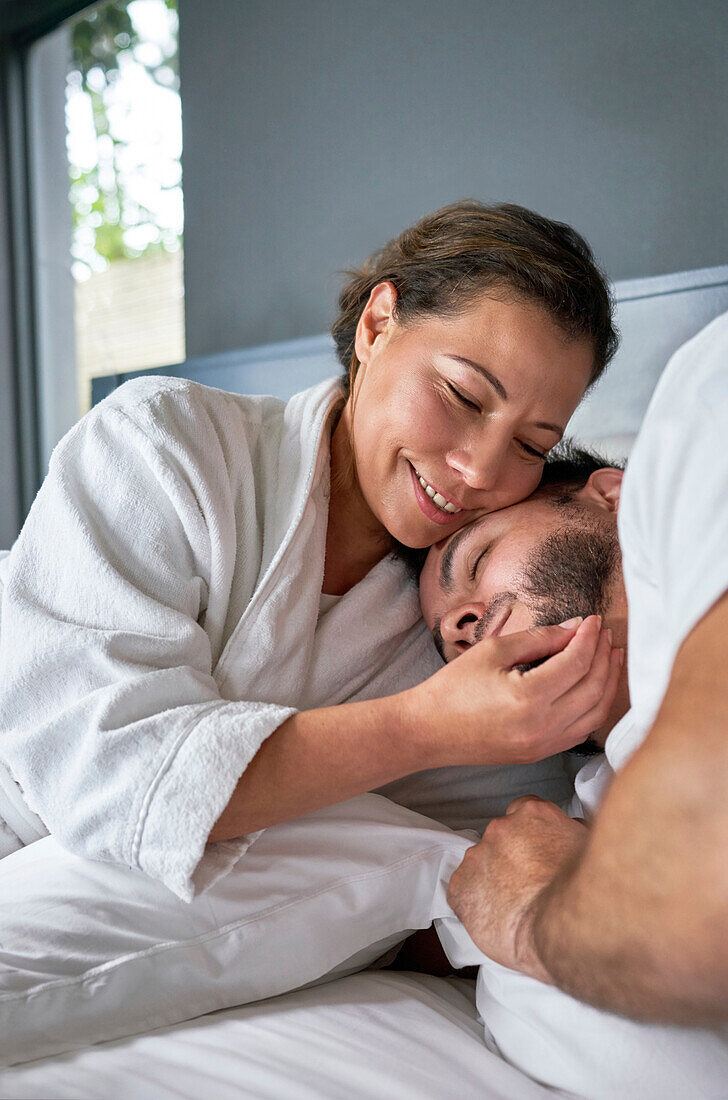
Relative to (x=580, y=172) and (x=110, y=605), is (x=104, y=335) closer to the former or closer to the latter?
(x=580, y=172)

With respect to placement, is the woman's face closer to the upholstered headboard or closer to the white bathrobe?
the white bathrobe

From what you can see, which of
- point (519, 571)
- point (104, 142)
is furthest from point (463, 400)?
point (104, 142)

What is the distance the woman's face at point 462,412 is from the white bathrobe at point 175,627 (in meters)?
0.10

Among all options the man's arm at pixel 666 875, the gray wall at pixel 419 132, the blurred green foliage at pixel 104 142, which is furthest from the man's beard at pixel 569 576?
the blurred green foliage at pixel 104 142

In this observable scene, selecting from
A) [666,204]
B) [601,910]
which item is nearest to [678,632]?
[601,910]

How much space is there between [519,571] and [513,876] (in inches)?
16.6

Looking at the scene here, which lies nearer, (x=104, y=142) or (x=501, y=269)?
(x=501, y=269)

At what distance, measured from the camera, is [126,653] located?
1046 millimetres

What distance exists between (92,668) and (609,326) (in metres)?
0.94

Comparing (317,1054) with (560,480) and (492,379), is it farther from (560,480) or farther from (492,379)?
(560,480)

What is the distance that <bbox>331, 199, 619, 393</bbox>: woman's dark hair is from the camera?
4.32 feet

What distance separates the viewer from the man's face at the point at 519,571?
4.02 feet

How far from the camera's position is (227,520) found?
122cm

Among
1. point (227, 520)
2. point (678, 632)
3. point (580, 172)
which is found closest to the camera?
point (678, 632)
